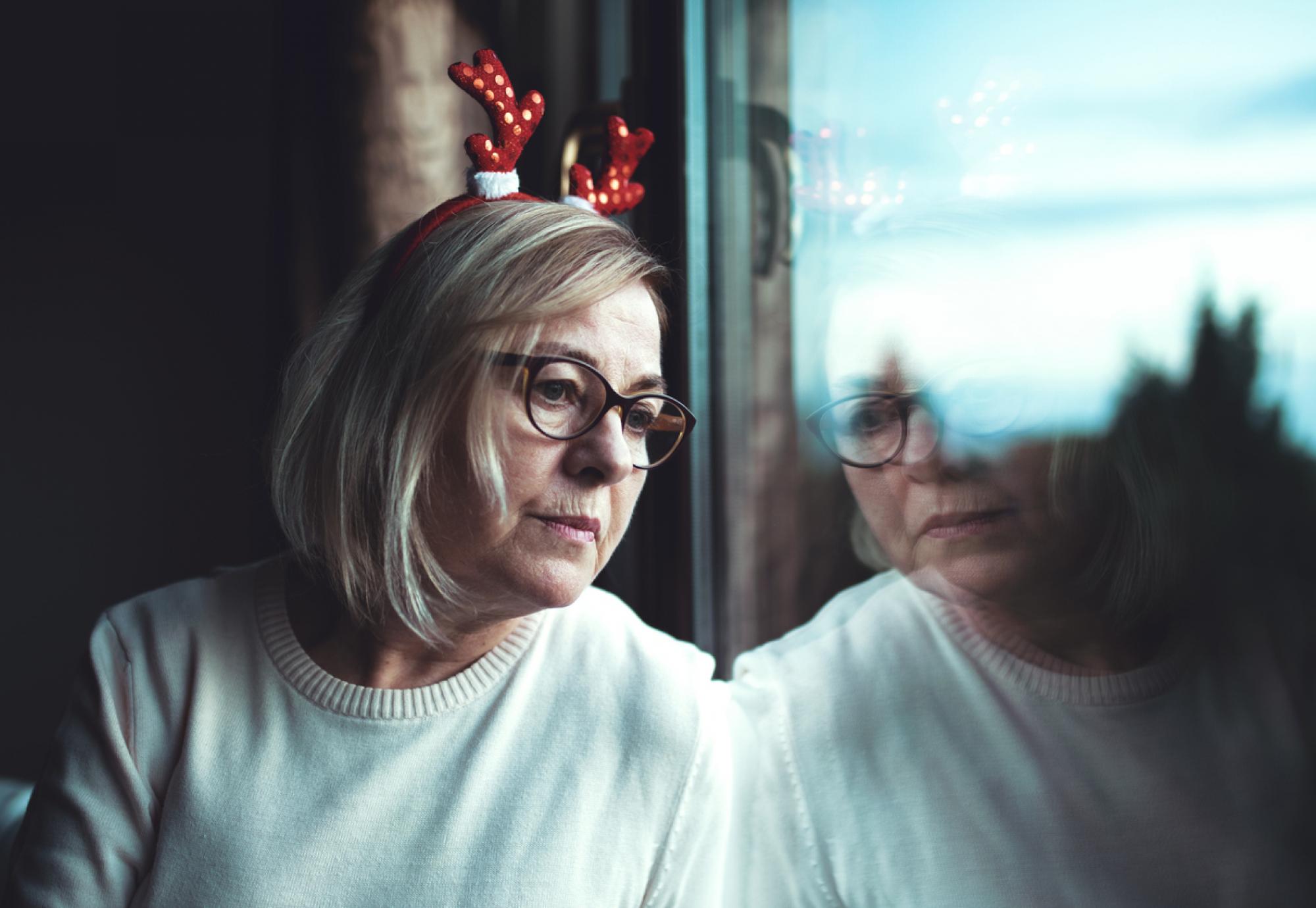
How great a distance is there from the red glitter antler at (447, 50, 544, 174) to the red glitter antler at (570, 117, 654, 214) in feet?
0.29

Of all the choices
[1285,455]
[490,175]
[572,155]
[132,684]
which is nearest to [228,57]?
[572,155]

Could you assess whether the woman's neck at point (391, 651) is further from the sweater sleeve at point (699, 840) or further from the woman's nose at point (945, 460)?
the woman's nose at point (945, 460)

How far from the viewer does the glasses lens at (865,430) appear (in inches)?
33.2

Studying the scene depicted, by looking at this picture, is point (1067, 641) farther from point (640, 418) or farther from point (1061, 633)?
point (640, 418)

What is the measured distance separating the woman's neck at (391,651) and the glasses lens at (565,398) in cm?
26

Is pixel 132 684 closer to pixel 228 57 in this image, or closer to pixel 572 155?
pixel 572 155

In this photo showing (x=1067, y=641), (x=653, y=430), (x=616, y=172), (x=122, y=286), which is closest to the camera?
(x=1067, y=641)

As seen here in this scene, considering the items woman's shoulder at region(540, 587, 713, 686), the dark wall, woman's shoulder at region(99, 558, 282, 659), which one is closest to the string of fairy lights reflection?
woman's shoulder at region(540, 587, 713, 686)

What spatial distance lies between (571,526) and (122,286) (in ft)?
5.38

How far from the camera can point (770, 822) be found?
3.00 ft

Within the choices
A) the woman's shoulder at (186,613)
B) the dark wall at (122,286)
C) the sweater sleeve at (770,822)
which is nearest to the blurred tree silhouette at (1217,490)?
the sweater sleeve at (770,822)

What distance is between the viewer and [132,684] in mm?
930

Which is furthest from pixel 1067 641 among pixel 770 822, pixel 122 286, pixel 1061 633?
pixel 122 286

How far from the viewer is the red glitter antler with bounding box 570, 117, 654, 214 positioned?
103 centimetres
